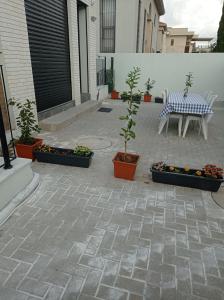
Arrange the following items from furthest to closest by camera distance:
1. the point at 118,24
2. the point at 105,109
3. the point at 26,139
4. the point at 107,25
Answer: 1. the point at 107,25
2. the point at 118,24
3. the point at 105,109
4. the point at 26,139

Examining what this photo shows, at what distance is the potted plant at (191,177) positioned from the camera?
10.5 feet

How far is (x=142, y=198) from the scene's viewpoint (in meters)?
3.09

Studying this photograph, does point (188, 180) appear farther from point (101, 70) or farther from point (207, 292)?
point (101, 70)

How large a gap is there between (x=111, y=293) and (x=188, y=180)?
202 centimetres

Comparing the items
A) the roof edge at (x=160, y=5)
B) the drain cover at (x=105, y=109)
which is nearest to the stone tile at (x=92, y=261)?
the drain cover at (x=105, y=109)

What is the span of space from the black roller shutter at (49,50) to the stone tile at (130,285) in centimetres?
503

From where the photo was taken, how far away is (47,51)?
606 cm

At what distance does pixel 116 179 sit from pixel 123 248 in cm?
141

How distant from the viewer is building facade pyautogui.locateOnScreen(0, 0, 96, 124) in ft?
14.5

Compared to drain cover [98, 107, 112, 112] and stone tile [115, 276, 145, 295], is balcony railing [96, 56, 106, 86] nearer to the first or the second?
drain cover [98, 107, 112, 112]

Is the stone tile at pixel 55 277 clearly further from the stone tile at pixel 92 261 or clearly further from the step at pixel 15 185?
the step at pixel 15 185

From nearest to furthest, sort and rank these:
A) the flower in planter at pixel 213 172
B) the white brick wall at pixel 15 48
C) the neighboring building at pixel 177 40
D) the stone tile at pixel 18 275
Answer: the stone tile at pixel 18 275 < the flower in planter at pixel 213 172 < the white brick wall at pixel 15 48 < the neighboring building at pixel 177 40

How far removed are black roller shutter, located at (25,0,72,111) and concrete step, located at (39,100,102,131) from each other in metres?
0.38

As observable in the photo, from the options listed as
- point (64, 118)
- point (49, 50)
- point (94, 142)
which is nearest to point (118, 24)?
point (49, 50)
